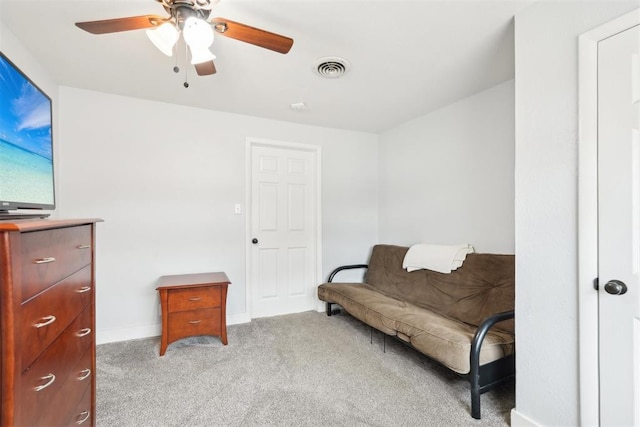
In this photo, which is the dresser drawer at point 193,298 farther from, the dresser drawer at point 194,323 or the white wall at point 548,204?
the white wall at point 548,204

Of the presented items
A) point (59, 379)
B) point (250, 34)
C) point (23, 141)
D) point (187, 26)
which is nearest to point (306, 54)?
point (250, 34)

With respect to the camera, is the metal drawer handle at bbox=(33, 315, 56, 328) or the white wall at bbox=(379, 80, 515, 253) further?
the white wall at bbox=(379, 80, 515, 253)

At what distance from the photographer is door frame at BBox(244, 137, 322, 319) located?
10.4 feet

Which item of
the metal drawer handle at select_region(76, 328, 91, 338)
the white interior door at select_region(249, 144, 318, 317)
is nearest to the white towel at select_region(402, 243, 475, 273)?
the white interior door at select_region(249, 144, 318, 317)

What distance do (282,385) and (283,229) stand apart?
1.75 meters

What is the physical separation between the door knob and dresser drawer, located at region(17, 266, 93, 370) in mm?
2108

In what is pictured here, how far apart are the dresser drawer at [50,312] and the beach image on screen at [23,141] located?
447 mm

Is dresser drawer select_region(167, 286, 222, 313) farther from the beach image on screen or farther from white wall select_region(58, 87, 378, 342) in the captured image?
the beach image on screen

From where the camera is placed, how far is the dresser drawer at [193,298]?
2.43 meters

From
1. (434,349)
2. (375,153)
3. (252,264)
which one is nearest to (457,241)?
(434,349)

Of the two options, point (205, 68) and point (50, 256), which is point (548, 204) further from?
point (50, 256)

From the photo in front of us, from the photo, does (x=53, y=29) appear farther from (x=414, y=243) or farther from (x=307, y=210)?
(x=414, y=243)

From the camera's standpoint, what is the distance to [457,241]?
2.80 metres

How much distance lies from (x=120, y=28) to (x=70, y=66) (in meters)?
1.23
